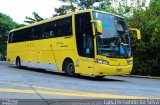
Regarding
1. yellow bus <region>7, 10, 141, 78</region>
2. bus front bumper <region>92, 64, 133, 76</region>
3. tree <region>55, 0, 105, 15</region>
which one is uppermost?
tree <region>55, 0, 105, 15</region>

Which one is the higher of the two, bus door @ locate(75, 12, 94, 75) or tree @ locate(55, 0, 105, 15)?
tree @ locate(55, 0, 105, 15)

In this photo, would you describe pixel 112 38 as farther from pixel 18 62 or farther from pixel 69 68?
pixel 18 62

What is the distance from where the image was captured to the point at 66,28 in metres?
18.9

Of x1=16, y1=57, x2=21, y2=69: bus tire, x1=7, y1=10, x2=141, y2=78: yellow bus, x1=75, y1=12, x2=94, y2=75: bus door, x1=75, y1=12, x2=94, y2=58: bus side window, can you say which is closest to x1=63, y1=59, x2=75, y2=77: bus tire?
x1=7, y1=10, x2=141, y2=78: yellow bus

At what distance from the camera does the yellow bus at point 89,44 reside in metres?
16.6

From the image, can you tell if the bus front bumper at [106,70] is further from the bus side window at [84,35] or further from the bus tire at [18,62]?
the bus tire at [18,62]

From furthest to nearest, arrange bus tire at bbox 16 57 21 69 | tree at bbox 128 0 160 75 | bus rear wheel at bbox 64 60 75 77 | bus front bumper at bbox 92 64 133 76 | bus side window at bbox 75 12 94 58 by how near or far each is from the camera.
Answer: bus tire at bbox 16 57 21 69, tree at bbox 128 0 160 75, bus rear wheel at bbox 64 60 75 77, bus side window at bbox 75 12 94 58, bus front bumper at bbox 92 64 133 76

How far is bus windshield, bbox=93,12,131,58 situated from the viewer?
16.6m

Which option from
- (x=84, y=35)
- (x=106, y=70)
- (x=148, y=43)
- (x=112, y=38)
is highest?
(x=84, y=35)

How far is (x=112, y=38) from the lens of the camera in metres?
16.8

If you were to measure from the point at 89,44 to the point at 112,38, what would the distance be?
1114mm

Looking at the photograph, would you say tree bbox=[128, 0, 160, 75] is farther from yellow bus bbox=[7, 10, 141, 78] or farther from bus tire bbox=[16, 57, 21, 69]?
bus tire bbox=[16, 57, 21, 69]

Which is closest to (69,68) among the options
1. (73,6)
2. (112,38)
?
(112,38)

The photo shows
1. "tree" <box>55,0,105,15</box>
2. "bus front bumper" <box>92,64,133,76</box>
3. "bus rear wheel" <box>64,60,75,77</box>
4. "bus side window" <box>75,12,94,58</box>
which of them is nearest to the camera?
"bus front bumper" <box>92,64,133,76</box>
